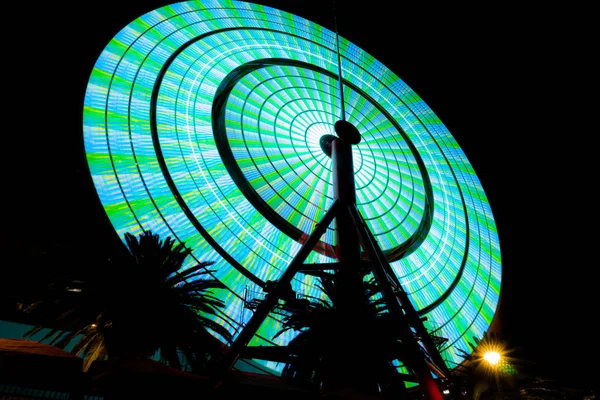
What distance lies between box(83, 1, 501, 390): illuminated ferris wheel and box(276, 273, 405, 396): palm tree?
7.87 feet

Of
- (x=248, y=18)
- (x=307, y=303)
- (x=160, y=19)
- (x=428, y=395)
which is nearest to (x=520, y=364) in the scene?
(x=428, y=395)

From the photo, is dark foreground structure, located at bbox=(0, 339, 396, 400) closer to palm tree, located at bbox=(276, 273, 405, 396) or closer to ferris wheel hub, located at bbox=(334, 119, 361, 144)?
palm tree, located at bbox=(276, 273, 405, 396)

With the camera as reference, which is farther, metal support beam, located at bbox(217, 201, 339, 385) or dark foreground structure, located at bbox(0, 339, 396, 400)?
metal support beam, located at bbox(217, 201, 339, 385)

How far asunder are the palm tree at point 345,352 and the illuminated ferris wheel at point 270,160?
7.87 feet

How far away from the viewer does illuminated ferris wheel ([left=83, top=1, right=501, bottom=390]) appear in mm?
14109

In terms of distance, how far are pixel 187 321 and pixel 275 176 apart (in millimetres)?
9944

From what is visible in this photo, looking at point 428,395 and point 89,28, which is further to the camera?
point 89,28

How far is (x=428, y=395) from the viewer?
10.0 m

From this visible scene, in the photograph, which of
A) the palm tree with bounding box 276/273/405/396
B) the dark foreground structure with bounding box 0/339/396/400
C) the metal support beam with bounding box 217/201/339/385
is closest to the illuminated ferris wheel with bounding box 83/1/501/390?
the metal support beam with bounding box 217/201/339/385

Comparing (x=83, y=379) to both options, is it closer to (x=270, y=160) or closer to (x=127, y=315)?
(x=127, y=315)

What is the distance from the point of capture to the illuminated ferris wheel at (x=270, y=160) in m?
14.1

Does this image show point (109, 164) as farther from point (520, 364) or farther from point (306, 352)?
point (520, 364)

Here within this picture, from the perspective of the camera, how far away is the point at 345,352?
10477 mm

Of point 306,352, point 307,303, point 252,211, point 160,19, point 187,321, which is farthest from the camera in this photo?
point 252,211
